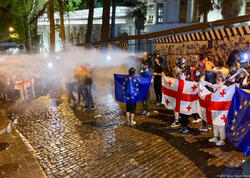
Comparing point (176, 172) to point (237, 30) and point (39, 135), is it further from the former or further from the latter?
point (237, 30)

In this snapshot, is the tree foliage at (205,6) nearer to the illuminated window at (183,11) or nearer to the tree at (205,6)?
the tree at (205,6)

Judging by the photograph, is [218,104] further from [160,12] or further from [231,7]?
[160,12]

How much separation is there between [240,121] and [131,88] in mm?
3365

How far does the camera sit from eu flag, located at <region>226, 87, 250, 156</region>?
457 centimetres

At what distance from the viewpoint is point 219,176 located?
4.23 metres

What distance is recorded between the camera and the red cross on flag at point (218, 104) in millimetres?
5324

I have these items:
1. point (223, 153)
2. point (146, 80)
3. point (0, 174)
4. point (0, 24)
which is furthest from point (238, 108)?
point (0, 24)

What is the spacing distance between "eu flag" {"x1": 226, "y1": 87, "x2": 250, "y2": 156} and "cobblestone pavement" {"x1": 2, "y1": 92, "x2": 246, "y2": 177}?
0.42 metres

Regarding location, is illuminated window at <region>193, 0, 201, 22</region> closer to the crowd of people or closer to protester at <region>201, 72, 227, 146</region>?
the crowd of people

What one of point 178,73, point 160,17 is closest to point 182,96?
point 178,73

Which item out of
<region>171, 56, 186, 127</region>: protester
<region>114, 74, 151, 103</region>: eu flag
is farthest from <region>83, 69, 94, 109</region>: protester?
<region>171, 56, 186, 127</region>: protester

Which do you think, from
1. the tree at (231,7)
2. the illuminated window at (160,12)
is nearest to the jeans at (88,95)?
the tree at (231,7)

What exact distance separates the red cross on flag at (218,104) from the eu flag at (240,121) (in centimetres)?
15

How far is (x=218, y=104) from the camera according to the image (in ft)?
18.0
